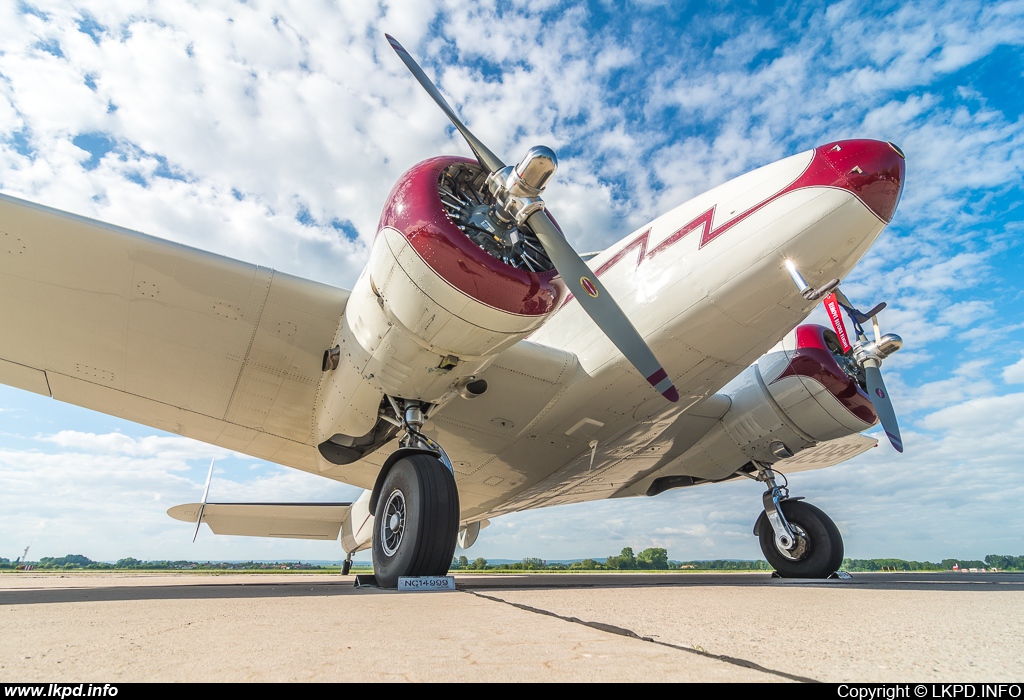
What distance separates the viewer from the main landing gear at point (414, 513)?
163 inches

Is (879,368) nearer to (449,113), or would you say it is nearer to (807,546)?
(807,546)

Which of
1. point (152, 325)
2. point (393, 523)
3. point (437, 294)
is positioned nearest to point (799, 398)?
point (437, 294)

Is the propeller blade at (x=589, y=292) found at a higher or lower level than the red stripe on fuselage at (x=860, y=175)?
lower

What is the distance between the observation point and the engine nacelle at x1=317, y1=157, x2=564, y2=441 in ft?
14.1

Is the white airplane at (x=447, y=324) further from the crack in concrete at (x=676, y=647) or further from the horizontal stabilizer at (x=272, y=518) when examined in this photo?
the horizontal stabilizer at (x=272, y=518)

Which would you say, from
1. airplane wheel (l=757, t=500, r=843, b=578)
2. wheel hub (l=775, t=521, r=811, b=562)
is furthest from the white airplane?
wheel hub (l=775, t=521, r=811, b=562)

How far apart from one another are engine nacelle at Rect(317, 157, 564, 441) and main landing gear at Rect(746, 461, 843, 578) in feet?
21.6

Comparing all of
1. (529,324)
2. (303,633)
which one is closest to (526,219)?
(529,324)

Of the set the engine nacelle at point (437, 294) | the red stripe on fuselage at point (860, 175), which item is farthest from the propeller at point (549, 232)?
the red stripe on fuselage at point (860, 175)

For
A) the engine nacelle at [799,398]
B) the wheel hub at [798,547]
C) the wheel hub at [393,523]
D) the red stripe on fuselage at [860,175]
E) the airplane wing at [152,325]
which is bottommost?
the wheel hub at [393,523]

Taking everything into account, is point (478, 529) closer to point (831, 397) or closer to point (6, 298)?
point (831, 397)

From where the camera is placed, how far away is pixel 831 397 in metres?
7.84

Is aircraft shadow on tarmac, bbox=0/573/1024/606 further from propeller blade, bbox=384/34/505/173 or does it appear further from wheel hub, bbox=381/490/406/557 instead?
propeller blade, bbox=384/34/505/173

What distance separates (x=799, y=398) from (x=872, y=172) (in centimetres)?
411
